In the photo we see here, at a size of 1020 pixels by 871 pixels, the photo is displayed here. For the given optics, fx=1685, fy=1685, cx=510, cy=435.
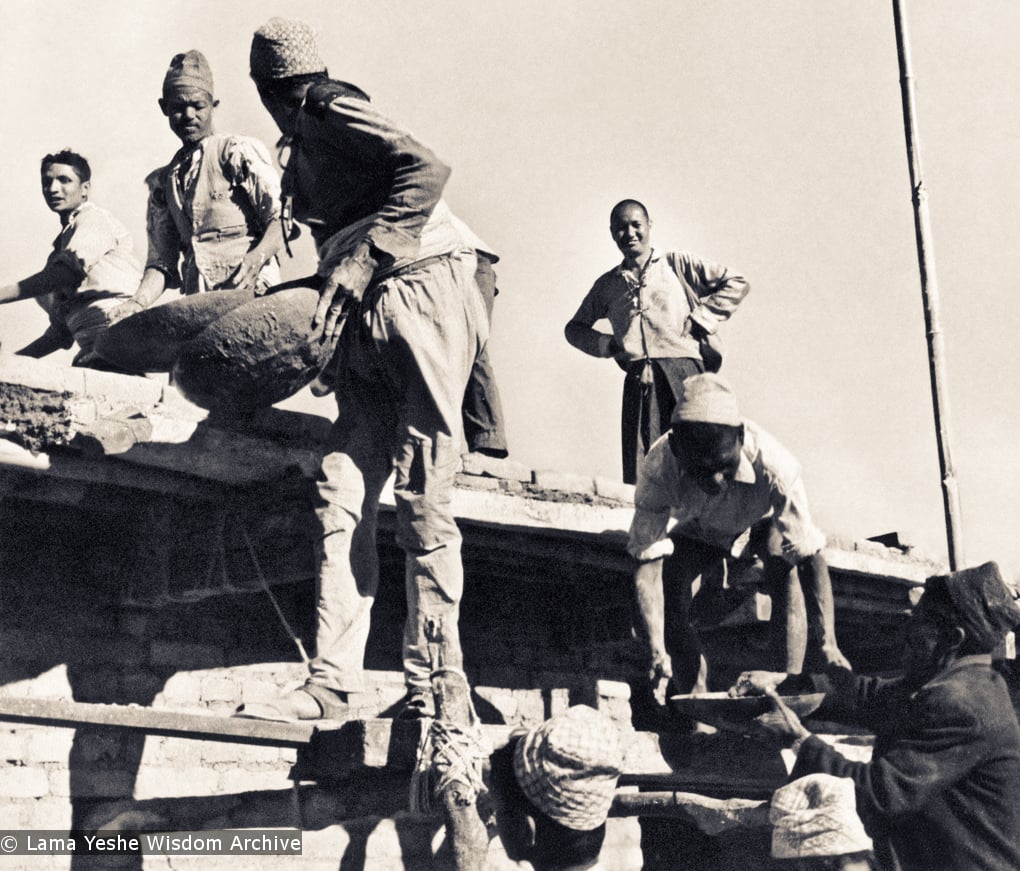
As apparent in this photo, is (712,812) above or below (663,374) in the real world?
below

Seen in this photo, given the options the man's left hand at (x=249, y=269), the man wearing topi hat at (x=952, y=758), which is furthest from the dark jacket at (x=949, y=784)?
the man's left hand at (x=249, y=269)

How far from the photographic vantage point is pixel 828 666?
730 cm

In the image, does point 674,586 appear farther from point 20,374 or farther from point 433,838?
point 20,374

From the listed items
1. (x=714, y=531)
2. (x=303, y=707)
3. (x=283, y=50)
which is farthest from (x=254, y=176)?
(x=303, y=707)

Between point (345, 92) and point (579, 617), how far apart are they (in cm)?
334

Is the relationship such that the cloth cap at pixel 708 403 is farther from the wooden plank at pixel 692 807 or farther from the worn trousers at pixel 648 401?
the worn trousers at pixel 648 401

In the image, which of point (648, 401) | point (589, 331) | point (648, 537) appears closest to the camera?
point (648, 537)

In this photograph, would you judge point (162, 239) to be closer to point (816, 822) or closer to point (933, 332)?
point (816, 822)

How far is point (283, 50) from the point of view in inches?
252

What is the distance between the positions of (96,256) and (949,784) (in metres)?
5.28

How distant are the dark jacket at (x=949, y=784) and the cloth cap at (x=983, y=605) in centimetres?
19

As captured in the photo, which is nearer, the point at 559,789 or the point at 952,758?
the point at 559,789

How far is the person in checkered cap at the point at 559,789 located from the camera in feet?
14.0

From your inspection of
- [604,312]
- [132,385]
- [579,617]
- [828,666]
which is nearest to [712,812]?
[828,666]
